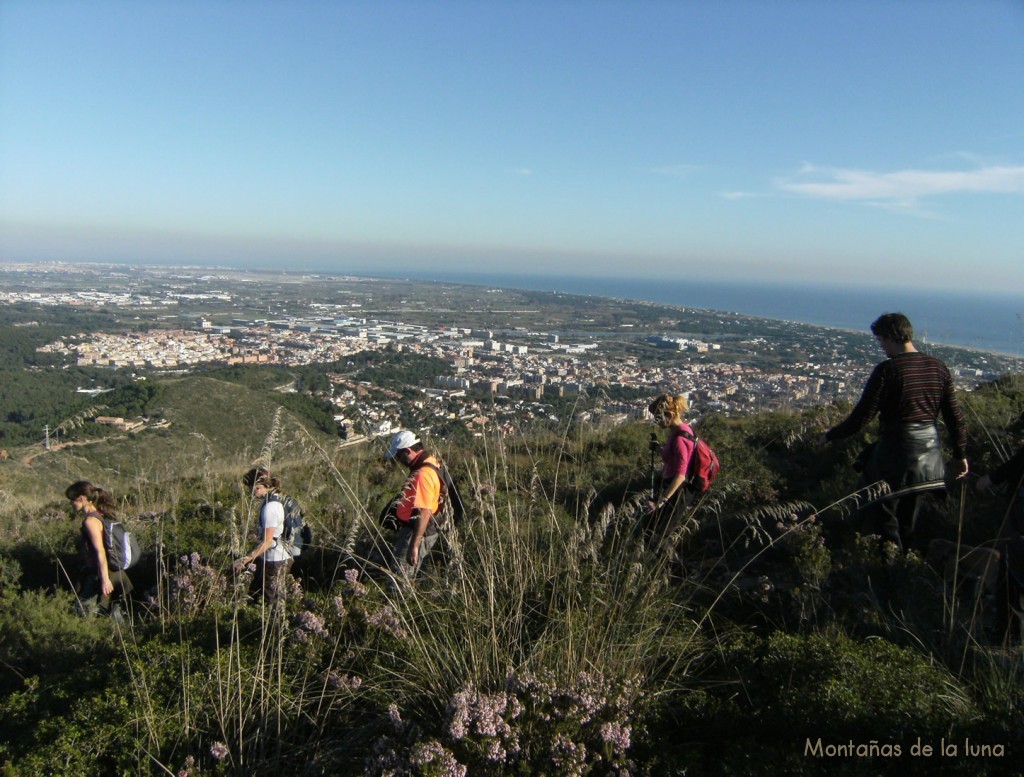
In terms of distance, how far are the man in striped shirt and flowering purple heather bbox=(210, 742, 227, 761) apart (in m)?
3.73

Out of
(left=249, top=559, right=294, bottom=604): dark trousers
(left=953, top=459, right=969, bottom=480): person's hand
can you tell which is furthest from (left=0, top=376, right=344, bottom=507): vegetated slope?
(left=953, top=459, right=969, bottom=480): person's hand

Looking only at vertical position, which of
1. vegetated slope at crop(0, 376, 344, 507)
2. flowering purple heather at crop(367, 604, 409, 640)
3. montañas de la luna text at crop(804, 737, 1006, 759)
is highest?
montañas de la luna text at crop(804, 737, 1006, 759)

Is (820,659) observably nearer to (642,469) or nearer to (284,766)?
(284,766)

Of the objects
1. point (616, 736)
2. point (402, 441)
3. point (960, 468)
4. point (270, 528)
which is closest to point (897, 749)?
point (616, 736)

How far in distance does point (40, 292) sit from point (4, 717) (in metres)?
70.5

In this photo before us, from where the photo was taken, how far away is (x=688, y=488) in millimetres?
4559

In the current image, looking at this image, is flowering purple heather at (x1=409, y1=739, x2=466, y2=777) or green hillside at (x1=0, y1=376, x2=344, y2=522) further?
green hillside at (x1=0, y1=376, x2=344, y2=522)

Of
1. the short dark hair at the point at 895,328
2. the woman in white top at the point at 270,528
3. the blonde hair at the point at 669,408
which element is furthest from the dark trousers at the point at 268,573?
the short dark hair at the point at 895,328

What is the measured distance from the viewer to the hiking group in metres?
3.65

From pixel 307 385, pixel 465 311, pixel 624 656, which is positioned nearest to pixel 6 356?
pixel 307 385

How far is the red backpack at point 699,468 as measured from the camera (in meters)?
4.49

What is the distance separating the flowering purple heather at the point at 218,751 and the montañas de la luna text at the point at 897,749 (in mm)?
2207

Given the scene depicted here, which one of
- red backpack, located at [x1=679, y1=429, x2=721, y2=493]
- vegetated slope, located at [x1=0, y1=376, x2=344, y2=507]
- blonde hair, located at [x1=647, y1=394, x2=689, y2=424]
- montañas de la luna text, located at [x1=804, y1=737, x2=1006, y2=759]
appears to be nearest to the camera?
montañas de la luna text, located at [x1=804, y1=737, x2=1006, y2=759]

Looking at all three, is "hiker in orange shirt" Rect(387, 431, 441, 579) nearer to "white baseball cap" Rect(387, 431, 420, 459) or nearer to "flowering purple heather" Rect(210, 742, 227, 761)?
"white baseball cap" Rect(387, 431, 420, 459)
